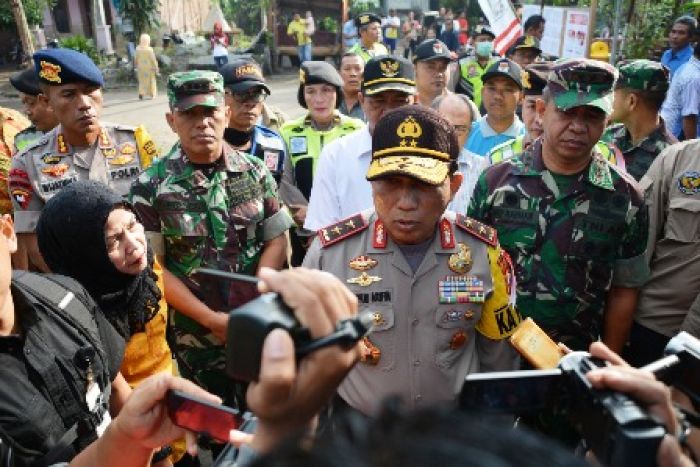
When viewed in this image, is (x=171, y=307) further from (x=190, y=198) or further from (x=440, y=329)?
(x=440, y=329)

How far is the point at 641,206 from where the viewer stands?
2.58 metres

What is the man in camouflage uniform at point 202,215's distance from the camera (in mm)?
2895

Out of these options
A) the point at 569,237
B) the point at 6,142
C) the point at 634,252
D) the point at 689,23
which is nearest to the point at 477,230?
the point at 569,237

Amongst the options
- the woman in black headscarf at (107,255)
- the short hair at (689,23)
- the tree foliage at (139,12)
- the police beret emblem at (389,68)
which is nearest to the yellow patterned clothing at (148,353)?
the woman in black headscarf at (107,255)

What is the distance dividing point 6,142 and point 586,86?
3.97 m

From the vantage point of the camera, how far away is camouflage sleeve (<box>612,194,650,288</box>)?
256cm

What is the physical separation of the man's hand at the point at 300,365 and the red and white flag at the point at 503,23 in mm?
7192

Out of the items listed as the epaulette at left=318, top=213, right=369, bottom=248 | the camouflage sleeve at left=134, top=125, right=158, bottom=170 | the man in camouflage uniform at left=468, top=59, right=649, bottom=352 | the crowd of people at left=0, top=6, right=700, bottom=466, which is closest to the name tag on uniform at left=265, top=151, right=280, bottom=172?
the crowd of people at left=0, top=6, right=700, bottom=466

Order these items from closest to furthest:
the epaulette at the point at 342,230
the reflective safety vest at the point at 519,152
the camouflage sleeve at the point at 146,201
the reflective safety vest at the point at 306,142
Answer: the epaulette at the point at 342,230 → the camouflage sleeve at the point at 146,201 → the reflective safety vest at the point at 519,152 → the reflective safety vest at the point at 306,142

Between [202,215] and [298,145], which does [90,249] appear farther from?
[298,145]

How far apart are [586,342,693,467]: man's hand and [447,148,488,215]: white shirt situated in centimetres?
230

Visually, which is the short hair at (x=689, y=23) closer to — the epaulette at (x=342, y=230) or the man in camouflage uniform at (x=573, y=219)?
the man in camouflage uniform at (x=573, y=219)

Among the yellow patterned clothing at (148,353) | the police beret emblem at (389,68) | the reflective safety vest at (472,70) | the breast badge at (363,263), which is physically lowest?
the yellow patterned clothing at (148,353)

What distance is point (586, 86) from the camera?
260 cm
